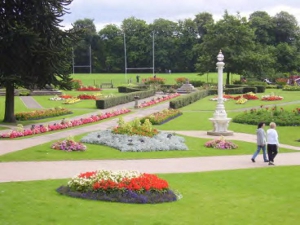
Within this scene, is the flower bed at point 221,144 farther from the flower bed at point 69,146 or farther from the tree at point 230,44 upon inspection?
the tree at point 230,44

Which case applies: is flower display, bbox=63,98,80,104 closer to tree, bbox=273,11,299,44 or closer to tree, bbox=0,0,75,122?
tree, bbox=0,0,75,122

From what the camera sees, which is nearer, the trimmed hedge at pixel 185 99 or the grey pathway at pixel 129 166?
the grey pathway at pixel 129 166

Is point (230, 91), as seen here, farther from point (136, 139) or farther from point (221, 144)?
point (136, 139)

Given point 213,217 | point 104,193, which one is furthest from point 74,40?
point 213,217

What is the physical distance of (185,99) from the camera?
38.3 m

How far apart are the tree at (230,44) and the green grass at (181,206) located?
49.6 metres

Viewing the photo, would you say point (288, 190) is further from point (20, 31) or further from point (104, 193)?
point (20, 31)

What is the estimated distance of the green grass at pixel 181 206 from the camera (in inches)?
340

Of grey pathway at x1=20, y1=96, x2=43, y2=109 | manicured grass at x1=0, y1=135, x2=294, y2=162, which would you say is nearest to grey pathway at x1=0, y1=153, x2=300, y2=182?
manicured grass at x1=0, y1=135, x2=294, y2=162

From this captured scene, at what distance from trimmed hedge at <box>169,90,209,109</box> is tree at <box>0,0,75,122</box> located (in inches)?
414

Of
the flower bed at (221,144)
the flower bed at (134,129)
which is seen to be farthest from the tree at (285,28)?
the flower bed at (221,144)

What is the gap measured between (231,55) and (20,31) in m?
41.5

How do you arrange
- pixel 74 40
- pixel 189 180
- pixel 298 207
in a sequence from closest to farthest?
pixel 298 207 → pixel 189 180 → pixel 74 40

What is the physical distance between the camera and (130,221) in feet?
28.0
